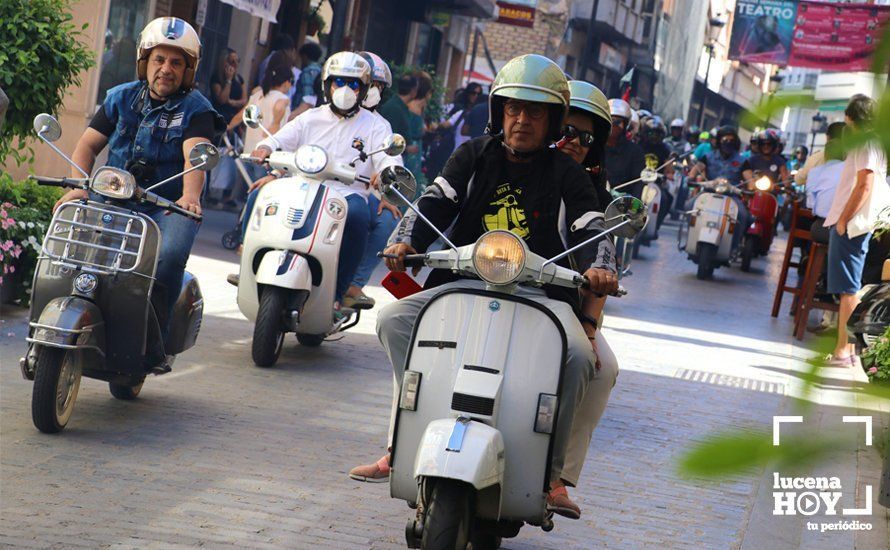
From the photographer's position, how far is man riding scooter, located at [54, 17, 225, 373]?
19.6 feet

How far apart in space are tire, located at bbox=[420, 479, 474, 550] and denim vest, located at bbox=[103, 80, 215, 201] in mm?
2920

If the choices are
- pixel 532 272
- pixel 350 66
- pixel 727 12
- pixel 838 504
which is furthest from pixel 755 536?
pixel 350 66

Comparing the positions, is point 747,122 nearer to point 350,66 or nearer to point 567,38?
point 350,66

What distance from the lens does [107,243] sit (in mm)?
5602

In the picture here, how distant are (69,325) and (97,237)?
48 cm

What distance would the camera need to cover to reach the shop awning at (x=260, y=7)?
16.4 m

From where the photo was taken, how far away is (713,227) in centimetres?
1784

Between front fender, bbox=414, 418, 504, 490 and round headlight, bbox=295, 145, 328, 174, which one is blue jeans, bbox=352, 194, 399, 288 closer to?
round headlight, bbox=295, 145, 328, 174

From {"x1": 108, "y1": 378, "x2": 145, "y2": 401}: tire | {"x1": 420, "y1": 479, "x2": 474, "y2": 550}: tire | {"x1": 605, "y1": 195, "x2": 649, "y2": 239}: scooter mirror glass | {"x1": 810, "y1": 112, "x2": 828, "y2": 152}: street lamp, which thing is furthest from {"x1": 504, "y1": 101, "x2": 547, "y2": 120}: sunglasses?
{"x1": 810, "y1": 112, "x2": 828, "y2": 152}: street lamp

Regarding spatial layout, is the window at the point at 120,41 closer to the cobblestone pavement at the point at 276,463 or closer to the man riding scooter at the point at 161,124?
the cobblestone pavement at the point at 276,463

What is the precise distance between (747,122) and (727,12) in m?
1.23

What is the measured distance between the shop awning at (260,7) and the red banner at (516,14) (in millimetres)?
14885

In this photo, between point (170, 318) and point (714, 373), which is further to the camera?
point (714, 373)

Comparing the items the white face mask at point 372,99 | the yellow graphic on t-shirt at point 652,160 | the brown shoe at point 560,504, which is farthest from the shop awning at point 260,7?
the brown shoe at point 560,504
